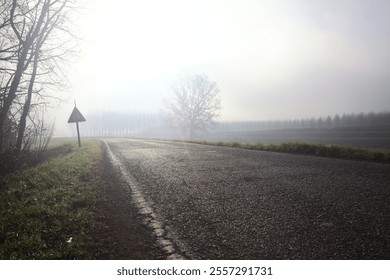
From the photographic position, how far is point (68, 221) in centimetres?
462

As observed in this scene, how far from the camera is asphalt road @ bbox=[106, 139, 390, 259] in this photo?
3.26 meters

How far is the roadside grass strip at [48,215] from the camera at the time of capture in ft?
12.1

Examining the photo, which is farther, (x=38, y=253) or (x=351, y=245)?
(x=38, y=253)

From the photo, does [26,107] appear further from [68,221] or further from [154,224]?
[154,224]

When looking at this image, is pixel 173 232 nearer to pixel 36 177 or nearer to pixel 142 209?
pixel 142 209

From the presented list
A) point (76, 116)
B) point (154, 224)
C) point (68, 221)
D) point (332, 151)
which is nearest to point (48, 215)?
point (68, 221)

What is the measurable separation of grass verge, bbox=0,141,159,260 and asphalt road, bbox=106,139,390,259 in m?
0.54

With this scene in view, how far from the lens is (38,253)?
11.8ft

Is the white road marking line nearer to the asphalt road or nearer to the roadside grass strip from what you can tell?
the asphalt road

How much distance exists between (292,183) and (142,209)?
3.20 metres

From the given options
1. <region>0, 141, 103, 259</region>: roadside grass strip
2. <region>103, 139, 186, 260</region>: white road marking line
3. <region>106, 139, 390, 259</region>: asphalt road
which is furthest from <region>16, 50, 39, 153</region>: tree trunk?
<region>103, 139, 186, 260</region>: white road marking line

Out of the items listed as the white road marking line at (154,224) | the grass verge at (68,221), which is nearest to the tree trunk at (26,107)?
the grass verge at (68,221)

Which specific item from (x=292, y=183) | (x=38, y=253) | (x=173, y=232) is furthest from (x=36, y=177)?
(x=292, y=183)

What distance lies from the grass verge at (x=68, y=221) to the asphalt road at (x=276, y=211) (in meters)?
0.54
